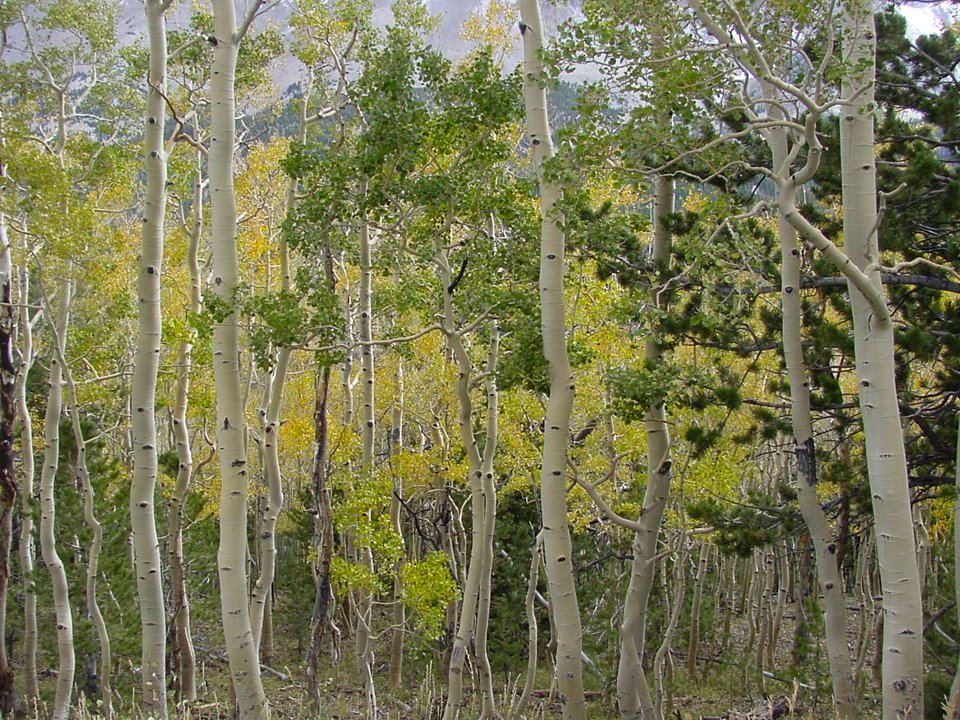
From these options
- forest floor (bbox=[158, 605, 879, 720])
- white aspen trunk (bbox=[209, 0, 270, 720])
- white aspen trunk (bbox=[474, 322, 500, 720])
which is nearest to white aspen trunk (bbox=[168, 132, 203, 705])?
forest floor (bbox=[158, 605, 879, 720])

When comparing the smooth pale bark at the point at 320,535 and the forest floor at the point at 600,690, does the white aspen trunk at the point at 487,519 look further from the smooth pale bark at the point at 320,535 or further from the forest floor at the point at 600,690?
the smooth pale bark at the point at 320,535

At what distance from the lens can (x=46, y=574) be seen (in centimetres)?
1393

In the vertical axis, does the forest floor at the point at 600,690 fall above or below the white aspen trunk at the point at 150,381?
below

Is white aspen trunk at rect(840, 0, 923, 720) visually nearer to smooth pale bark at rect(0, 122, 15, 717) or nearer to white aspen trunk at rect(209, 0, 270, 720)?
white aspen trunk at rect(209, 0, 270, 720)

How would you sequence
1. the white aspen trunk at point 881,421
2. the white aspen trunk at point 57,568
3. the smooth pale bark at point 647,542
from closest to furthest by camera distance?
the white aspen trunk at point 881,421 → the smooth pale bark at point 647,542 → the white aspen trunk at point 57,568

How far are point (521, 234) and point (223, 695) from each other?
11.9 metres

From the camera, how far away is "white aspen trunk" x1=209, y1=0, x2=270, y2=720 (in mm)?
5738

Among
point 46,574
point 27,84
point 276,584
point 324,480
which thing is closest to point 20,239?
point 27,84

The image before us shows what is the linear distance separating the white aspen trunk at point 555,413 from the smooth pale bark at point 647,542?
106 centimetres

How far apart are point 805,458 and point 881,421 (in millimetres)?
1518

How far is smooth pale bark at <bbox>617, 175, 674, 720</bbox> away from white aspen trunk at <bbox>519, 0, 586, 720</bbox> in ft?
3.49

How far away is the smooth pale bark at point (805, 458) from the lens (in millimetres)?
6406

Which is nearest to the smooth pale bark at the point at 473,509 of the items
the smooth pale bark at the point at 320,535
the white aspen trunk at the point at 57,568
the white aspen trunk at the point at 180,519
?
the smooth pale bark at the point at 320,535

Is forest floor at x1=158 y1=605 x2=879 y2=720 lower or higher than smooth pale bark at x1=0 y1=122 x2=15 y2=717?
lower
